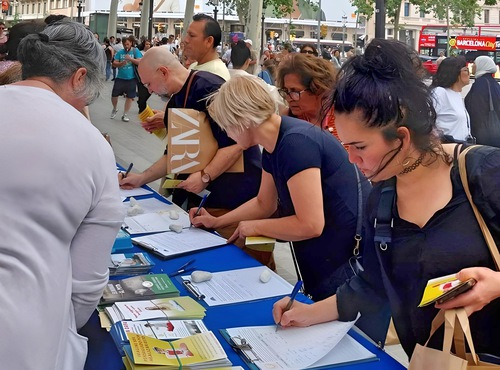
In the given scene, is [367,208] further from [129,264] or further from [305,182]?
[129,264]

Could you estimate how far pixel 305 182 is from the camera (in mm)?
2318

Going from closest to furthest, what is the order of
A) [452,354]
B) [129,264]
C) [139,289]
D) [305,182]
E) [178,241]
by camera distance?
[452,354]
[139,289]
[305,182]
[129,264]
[178,241]

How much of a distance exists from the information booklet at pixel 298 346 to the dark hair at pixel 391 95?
1.80ft

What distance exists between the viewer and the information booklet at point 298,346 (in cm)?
171

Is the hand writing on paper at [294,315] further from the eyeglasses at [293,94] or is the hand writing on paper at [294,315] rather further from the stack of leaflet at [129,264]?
the eyeglasses at [293,94]

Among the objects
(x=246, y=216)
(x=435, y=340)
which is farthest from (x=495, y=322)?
(x=246, y=216)

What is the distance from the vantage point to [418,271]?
1546mm

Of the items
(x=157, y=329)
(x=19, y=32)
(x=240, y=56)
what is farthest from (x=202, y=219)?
(x=240, y=56)

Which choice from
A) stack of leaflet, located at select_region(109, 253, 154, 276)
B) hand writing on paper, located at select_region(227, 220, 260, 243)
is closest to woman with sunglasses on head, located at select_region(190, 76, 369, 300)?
hand writing on paper, located at select_region(227, 220, 260, 243)

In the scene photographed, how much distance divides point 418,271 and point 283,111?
2385mm

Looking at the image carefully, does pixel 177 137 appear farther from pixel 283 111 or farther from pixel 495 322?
pixel 495 322

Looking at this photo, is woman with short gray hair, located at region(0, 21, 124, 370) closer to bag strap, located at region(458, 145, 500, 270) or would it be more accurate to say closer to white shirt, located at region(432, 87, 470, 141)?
bag strap, located at region(458, 145, 500, 270)

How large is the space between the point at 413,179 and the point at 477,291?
0.38 metres

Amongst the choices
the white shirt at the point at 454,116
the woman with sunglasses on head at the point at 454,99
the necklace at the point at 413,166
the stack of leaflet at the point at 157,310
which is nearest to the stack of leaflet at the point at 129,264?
the stack of leaflet at the point at 157,310
